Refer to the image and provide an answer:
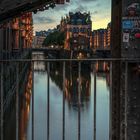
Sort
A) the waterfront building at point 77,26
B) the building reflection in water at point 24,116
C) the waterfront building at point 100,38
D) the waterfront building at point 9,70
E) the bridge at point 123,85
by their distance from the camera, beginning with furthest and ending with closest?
the waterfront building at point 100,38, the waterfront building at point 77,26, the building reflection in water at point 24,116, the waterfront building at point 9,70, the bridge at point 123,85

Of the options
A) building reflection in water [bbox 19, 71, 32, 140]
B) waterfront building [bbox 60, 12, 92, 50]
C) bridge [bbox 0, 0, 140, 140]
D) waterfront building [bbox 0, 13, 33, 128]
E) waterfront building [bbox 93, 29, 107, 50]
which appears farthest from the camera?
waterfront building [bbox 93, 29, 107, 50]

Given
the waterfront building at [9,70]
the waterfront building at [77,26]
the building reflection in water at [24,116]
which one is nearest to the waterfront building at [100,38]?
the waterfront building at [77,26]

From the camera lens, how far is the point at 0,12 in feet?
61.5

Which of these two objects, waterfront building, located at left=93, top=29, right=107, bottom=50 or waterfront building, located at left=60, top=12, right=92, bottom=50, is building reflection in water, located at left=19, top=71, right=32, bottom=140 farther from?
waterfront building, located at left=93, top=29, right=107, bottom=50

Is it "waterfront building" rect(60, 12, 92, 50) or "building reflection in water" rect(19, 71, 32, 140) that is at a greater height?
"waterfront building" rect(60, 12, 92, 50)

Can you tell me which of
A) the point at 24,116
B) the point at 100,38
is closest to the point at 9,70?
the point at 24,116

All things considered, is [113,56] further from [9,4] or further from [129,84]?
[9,4]

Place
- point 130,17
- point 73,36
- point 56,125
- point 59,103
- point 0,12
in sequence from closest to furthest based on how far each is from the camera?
1. point 130,17
2. point 0,12
3. point 56,125
4. point 59,103
5. point 73,36

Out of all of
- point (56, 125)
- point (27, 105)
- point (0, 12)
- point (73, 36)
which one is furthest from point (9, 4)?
point (73, 36)

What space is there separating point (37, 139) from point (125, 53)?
17748 mm

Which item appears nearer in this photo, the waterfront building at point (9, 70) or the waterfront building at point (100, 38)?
the waterfront building at point (9, 70)

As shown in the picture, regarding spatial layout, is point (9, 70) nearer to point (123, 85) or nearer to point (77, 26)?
point (123, 85)

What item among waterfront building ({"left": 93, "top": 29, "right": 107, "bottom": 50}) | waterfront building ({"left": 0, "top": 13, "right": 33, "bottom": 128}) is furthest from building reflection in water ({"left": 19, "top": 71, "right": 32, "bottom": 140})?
waterfront building ({"left": 93, "top": 29, "right": 107, "bottom": 50})

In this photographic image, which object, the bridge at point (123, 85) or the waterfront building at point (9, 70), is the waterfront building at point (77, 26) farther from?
the bridge at point (123, 85)
